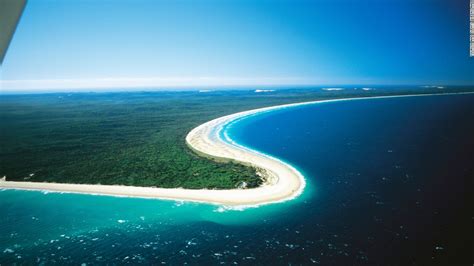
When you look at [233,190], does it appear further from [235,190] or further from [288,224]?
[288,224]

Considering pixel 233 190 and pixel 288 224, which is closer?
pixel 288 224

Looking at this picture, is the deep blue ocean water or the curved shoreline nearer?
the deep blue ocean water

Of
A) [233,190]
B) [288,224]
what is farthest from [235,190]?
[288,224]

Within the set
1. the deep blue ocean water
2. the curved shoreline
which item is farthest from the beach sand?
the deep blue ocean water

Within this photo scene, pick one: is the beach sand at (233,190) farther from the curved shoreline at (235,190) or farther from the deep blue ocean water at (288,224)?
the deep blue ocean water at (288,224)

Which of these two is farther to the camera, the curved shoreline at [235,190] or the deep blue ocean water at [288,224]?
the curved shoreline at [235,190]

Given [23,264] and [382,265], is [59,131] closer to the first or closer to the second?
[23,264]

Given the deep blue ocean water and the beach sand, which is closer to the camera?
the deep blue ocean water

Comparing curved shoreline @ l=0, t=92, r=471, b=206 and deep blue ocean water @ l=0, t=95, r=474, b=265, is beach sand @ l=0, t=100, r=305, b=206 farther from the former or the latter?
deep blue ocean water @ l=0, t=95, r=474, b=265

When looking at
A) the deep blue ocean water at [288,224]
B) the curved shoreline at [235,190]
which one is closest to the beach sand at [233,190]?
the curved shoreline at [235,190]
